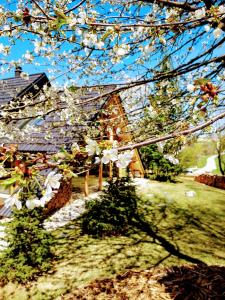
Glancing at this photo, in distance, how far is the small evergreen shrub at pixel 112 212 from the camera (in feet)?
28.4

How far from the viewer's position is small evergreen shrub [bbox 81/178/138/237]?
8.66 m

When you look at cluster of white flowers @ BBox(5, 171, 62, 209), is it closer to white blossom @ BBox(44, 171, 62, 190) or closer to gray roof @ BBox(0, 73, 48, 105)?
white blossom @ BBox(44, 171, 62, 190)

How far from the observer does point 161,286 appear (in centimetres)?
520

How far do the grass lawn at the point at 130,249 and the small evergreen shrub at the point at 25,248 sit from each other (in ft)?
0.80

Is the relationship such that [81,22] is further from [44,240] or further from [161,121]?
[44,240]

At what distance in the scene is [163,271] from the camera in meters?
5.98

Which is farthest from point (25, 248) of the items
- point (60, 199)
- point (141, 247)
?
point (60, 199)

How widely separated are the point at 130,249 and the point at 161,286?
231 centimetres

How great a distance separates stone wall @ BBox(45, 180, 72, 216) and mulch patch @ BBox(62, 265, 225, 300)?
5.11 metres

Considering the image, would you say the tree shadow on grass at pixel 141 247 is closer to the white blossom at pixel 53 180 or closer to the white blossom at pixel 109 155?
the white blossom at pixel 53 180

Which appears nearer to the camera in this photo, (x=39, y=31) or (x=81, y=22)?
(x=81, y=22)

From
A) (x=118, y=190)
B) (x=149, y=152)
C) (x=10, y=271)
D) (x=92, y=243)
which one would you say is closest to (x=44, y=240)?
(x=10, y=271)

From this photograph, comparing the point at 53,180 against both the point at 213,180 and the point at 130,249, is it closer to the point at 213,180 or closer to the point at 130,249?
the point at 130,249

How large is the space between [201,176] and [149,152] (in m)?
A: 4.11
